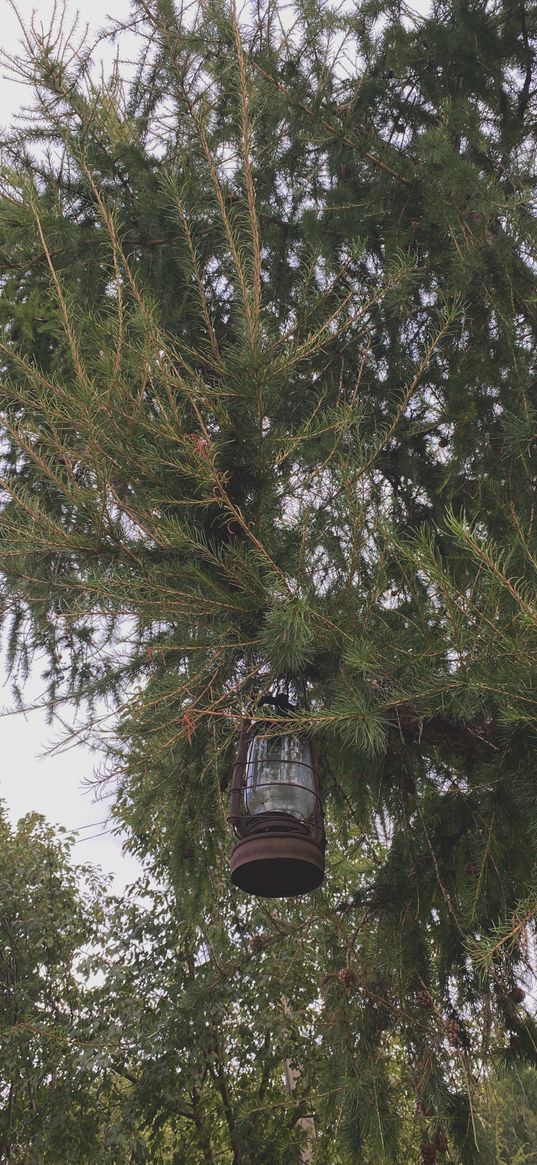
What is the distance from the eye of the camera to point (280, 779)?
2090 millimetres

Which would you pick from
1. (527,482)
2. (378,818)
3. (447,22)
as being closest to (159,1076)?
(378,818)

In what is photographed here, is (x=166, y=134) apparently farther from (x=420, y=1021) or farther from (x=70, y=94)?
(x=420, y=1021)

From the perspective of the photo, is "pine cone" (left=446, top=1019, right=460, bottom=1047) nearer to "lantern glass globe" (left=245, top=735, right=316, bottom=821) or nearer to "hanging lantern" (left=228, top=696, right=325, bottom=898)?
"hanging lantern" (left=228, top=696, right=325, bottom=898)

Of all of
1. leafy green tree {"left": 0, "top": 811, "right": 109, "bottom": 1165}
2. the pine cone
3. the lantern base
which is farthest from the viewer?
leafy green tree {"left": 0, "top": 811, "right": 109, "bottom": 1165}

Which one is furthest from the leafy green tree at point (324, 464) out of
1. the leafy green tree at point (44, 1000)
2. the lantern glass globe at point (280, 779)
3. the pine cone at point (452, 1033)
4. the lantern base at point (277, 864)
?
the leafy green tree at point (44, 1000)

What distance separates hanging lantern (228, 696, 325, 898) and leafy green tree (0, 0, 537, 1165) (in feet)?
0.46

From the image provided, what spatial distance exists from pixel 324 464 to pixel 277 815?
0.83m

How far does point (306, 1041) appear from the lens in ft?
21.5

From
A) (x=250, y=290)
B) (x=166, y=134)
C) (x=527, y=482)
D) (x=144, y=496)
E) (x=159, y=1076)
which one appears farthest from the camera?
(x=159, y=1076)

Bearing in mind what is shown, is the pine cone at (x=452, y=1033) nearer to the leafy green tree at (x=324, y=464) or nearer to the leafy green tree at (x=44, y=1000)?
the leafy green tree at (x=324, y=464)

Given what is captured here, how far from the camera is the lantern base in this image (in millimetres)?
1981

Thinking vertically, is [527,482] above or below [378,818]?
above

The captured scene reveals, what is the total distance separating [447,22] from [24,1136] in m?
7.56

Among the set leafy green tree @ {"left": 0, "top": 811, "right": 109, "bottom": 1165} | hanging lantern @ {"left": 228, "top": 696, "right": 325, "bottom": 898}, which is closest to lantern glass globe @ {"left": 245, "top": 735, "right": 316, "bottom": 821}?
hanging lantern @ {"left": 228, "top": 696, "right": 325, "bottom": 898}
